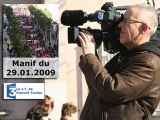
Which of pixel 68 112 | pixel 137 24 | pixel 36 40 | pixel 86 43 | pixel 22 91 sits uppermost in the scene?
pixel 137 24

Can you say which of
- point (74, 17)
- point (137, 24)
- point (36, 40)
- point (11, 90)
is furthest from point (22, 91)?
point (137, 24)

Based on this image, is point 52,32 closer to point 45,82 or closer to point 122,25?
point 45,82

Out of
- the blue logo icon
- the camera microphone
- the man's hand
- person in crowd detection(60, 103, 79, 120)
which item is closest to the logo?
the blue logo icon

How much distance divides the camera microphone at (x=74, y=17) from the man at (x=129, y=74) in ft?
0.32

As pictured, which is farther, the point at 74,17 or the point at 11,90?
the point at 11,90

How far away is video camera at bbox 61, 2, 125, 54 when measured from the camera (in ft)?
9.18

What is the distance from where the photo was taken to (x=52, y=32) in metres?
9.31

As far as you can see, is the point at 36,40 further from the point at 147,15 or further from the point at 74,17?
the point at 147,15

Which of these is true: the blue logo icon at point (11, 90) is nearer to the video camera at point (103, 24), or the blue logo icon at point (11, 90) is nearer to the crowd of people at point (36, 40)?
the crowd of people at point (36, 40)

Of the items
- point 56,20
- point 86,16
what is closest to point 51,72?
point 56,20

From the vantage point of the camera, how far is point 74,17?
2902 millimetres

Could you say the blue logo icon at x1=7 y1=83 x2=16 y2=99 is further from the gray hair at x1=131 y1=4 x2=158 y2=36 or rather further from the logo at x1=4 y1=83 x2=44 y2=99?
the gray hair at x1=131 y1=4 x2=158 y2=36

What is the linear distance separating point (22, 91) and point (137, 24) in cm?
690

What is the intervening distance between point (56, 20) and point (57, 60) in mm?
772
